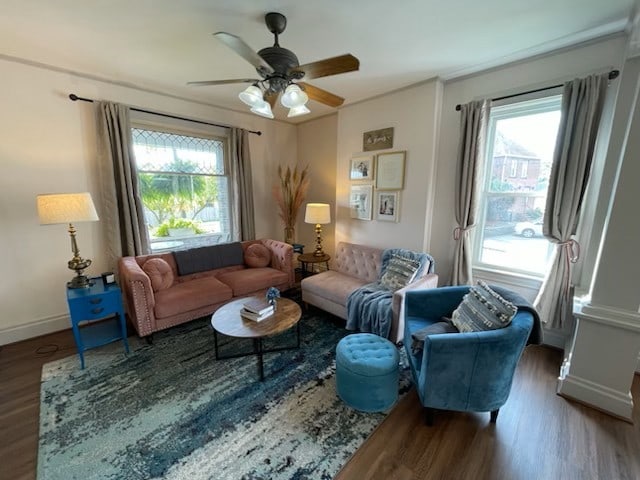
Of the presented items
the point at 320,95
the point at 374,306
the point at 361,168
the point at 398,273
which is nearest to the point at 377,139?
the point at 361,168

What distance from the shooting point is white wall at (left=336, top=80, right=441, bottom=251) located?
297 cm

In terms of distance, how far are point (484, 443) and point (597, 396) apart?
0.96m

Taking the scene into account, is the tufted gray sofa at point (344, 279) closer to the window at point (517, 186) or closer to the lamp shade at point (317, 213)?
the lamp shade at point (317, 213)

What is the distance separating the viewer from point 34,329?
9.09ft

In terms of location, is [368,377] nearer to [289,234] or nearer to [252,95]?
[252,95]

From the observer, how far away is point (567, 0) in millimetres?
1699

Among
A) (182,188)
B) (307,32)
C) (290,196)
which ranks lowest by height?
(290,196)

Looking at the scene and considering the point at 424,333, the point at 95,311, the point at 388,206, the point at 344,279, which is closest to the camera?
the point at 424,333

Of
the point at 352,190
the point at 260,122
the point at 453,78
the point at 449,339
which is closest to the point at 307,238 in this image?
the point at 352,190

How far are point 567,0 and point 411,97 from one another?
1.46 metres

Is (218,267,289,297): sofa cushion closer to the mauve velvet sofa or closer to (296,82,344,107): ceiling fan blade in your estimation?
the mauve velvet sofa

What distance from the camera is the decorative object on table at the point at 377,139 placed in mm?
3278

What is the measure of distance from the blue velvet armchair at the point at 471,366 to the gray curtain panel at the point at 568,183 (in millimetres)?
1097

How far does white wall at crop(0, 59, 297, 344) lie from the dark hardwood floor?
3.25 ft
